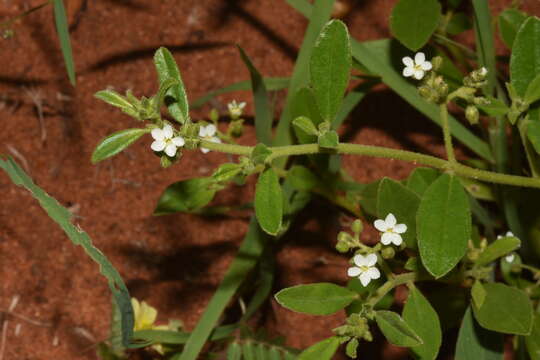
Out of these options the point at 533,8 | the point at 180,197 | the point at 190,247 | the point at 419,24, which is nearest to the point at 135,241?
the point at 190,247

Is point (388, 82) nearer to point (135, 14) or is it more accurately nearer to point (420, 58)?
point (420, 58)

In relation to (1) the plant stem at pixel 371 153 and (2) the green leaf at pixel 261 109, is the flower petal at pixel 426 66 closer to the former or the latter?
(1) the plant stem at pixel 371 153

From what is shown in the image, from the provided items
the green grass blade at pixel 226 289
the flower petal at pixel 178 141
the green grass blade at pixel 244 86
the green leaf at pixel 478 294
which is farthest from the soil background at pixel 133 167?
the flower petal at pixel 178 141

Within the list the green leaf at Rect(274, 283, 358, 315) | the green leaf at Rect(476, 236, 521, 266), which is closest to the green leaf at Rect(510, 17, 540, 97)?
the green leaf at Rect(476, 236, 521, 266)

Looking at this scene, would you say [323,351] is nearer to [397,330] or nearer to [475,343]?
[397,330]

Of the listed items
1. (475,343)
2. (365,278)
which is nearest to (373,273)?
(365,278)

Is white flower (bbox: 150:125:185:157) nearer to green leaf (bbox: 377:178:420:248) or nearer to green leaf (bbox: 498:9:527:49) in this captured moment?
green leaf (bbox: 377:178:420:248)

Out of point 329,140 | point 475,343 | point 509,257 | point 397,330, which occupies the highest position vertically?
point 329,140
